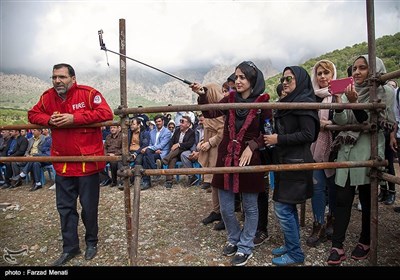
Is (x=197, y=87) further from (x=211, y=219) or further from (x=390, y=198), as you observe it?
(x=390, y=198)

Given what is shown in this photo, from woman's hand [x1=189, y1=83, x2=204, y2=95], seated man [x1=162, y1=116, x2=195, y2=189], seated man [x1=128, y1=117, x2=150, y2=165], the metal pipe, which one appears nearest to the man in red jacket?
the metal pipe

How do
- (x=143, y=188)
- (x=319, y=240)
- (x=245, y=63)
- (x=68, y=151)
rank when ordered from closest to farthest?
(x=245, y=63)
(x=68, y=151)
(x=319, y=240)
(x=143, y=188)

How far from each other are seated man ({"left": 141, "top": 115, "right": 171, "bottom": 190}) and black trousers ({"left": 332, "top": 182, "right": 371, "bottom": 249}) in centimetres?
494

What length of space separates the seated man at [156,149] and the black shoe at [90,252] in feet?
11.7

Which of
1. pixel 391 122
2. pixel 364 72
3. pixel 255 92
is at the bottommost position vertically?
pixel 391 122

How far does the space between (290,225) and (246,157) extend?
0.88 m

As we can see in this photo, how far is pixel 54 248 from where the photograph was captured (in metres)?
3.72

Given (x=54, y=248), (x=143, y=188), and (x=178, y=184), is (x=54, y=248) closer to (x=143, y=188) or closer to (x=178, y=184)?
(x=143, y=188)

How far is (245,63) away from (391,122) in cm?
174

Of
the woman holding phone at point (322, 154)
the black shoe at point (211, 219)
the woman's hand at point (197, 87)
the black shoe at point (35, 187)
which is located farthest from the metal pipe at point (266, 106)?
the black shoe at point (35, 187)

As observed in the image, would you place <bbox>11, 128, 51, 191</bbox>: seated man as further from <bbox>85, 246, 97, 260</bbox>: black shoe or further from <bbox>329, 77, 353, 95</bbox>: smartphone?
<bbox>329, 77, 353, 95</bbox>: smartphone

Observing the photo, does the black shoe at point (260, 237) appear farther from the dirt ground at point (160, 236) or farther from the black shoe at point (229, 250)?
the black shoe at point (229, 250)

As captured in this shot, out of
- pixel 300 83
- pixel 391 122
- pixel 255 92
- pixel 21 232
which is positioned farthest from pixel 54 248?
pixel 391 122

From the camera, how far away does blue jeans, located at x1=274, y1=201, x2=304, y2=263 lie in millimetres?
2895
